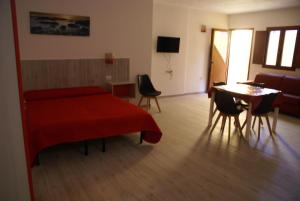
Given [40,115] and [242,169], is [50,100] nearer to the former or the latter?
[40,115]

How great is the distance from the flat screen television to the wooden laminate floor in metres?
2.73

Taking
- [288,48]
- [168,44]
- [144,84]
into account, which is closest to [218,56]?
[288,48]

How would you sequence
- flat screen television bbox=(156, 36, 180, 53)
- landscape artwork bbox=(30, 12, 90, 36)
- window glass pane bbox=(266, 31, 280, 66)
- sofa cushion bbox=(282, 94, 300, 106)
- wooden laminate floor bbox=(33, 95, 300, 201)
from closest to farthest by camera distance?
wooden laminate floor bbox=(33, 95, 300, 201) < landscape artwork bbox=(30, 12, 90, 36) < sofa cushion bbox=(282, 94, 300, 106) < flat screen television bbox=(156, 36, 180, 53) < window glass pane bbox=(266, 31, 280, 66)

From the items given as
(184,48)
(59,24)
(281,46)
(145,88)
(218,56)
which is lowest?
(145,88)

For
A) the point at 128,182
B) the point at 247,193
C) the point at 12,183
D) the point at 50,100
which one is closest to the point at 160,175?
the point at 128,182

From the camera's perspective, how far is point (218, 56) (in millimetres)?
7430

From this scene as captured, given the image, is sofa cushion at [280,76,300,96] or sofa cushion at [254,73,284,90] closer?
sofa cushion at [280,76,300,96]

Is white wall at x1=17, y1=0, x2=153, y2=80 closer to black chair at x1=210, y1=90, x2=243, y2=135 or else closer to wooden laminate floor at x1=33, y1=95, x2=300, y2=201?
wooden laminate floor at x1=33, y1=95, x2=300, y2=201

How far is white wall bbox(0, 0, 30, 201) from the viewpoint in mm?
1455

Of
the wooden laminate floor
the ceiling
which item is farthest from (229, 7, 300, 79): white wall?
the wooden laminate floor

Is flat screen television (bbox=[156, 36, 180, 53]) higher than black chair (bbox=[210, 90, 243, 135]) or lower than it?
higher

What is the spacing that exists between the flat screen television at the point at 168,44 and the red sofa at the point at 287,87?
227 cm

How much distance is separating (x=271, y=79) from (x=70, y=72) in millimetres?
4758

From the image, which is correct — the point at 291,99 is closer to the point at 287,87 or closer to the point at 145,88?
the point at 287,87
